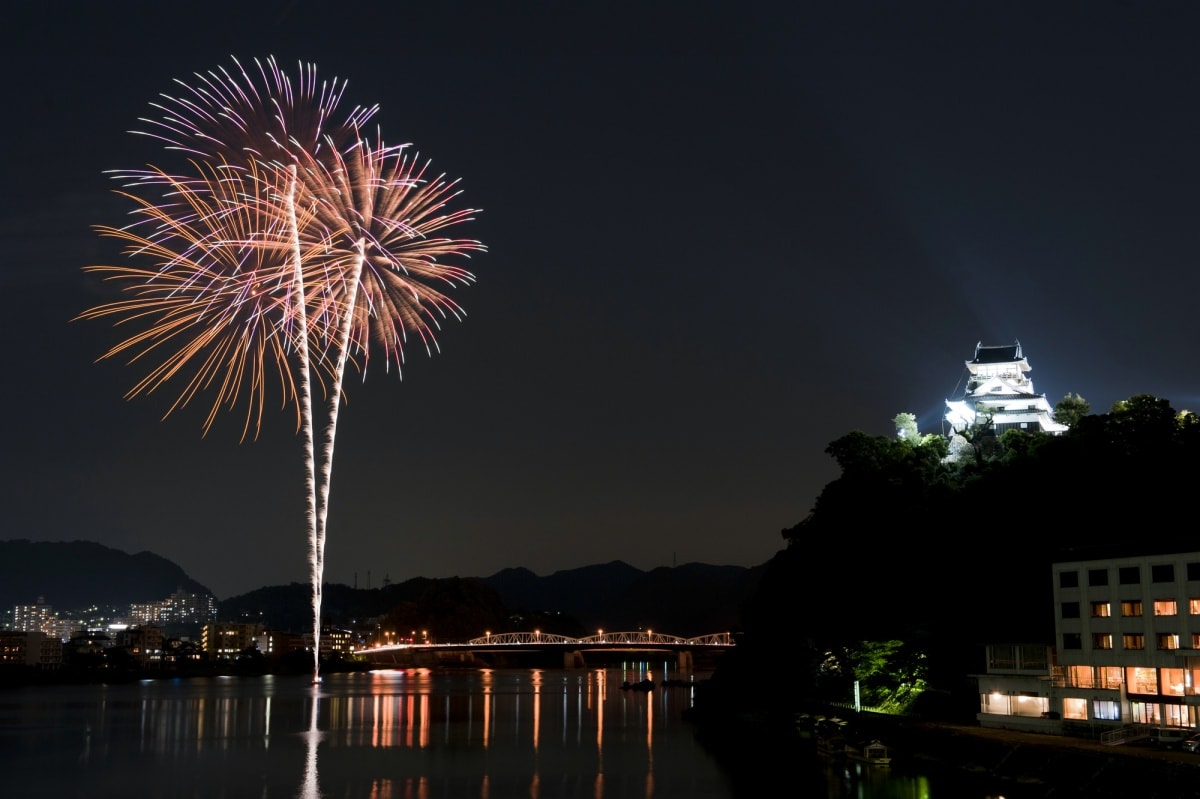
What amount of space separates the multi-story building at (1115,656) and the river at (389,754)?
17.8 feet

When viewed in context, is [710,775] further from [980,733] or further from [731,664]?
[731,664]

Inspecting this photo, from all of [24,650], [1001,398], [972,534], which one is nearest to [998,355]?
[1001,398]

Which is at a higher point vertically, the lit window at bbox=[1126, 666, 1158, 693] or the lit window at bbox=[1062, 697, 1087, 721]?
the lit window at bbox=[1126, 666, 1158, 693]

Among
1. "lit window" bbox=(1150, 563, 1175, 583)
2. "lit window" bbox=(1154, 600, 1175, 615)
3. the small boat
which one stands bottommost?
the small boat

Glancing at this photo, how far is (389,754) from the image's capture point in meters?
53.7

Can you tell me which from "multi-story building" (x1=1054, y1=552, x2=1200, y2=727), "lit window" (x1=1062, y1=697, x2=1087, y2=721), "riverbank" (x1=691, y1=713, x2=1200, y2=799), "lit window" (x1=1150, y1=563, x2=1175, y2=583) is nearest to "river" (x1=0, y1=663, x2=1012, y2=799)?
"riverbank" (x1=691, y1=713, x2=1200, y2=799)

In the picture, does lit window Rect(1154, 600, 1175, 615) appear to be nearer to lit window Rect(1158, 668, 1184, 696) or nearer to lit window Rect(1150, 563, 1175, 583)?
lit window Rect(1150, 563, 1175, 583)

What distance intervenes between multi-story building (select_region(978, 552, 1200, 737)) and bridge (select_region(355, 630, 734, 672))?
93.8 meters

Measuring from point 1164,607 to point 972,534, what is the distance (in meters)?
13.0

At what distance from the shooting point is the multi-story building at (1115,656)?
36.3m

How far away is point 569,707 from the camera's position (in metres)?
85.6

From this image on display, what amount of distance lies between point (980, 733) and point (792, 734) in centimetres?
1807

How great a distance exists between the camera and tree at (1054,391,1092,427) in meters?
75.4

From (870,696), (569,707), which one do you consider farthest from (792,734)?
(569,707)
